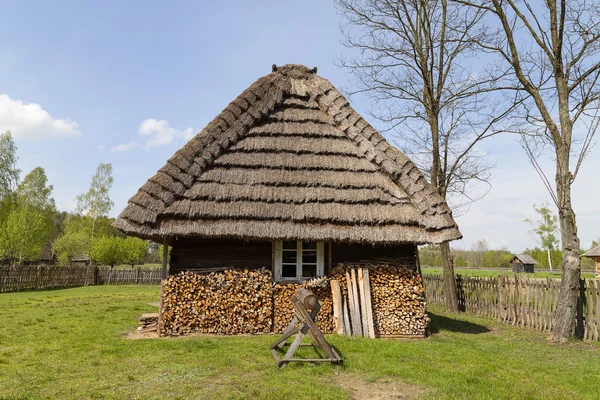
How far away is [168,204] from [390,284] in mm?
5358

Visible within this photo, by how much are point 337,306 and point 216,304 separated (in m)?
2.71

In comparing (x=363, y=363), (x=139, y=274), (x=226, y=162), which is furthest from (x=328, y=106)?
(x=139, y=274)

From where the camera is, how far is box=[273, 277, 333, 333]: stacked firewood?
9.07 m

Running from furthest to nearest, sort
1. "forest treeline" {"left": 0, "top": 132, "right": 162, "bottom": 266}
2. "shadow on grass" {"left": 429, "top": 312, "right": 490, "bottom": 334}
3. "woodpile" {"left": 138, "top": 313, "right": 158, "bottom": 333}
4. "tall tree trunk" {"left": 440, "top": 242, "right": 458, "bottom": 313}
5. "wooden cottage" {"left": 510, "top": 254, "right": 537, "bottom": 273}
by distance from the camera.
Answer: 1. "wooden cottage" {"left": 510, "top": 254, "right": 537, "bottom": 273}
2. "forest treeline" {"left": 0, "top": 132, "right": 162, "bottom": 266}
3. "tall tree trunk" {"left": 440, "top": 242, "right": 458, "bottom": 313}
4. "shadow on grass" {"left": 429, "top": 312, "right": 490, "bottom": 334}
5. "woodpile" {"left": 138, "top": 313, "right": 158, "bottom": 333}

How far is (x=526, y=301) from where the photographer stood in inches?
421

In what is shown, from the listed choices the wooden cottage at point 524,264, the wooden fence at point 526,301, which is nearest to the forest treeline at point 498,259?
the wooden cottage at point 524,264

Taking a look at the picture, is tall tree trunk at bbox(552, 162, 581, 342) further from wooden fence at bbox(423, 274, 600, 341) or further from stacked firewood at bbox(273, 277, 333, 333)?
stacked firewood at bbox(273, 277, 333, 333)

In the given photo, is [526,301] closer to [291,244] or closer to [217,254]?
[291,244]

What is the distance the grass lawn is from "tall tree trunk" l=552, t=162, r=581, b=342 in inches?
19.8

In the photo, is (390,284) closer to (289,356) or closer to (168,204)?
(289,356)

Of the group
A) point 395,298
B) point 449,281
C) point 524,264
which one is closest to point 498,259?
point 524,264

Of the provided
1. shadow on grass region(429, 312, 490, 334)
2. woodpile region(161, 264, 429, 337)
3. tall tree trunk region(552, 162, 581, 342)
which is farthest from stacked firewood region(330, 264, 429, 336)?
tall tree trunk region(552, 162, 581, 342)

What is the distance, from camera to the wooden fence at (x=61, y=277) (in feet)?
73.3

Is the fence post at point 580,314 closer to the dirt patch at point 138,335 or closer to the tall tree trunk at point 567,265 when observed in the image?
the tall tree trunk at point 567,265
